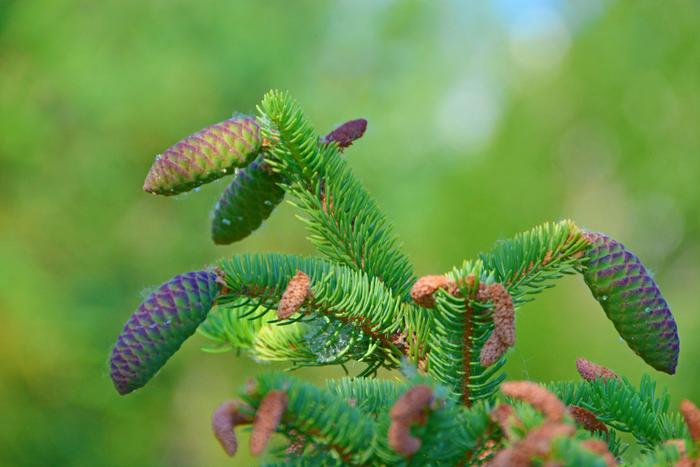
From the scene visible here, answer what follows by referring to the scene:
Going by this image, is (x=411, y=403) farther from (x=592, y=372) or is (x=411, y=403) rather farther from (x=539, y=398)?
(x=592, y=372)

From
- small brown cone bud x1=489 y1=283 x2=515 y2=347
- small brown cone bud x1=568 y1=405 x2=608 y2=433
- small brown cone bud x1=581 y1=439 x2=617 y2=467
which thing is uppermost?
small brown cone bud x1=489 y1=283 x2=515 y2=347

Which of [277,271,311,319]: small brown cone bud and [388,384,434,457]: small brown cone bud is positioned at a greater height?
[277,271,311,319]: small brown cone bud

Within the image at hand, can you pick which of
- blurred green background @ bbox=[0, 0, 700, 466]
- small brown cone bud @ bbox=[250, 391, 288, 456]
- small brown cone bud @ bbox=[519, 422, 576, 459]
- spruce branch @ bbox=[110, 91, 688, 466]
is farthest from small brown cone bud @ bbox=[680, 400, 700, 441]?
blurred green background @ bbox=[0, 0, 700, 466]

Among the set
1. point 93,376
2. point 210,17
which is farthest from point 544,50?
point 93,376

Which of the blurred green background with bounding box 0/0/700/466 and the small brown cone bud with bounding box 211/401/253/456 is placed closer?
the small brown cone bud with bounding box 211/401/253/456

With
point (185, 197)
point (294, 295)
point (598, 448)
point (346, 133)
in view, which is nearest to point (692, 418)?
point (598, 448)

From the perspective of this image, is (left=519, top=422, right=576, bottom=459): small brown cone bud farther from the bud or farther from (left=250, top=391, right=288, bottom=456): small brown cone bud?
the bud

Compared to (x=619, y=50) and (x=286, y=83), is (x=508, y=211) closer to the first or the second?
(x=619, y=50)
